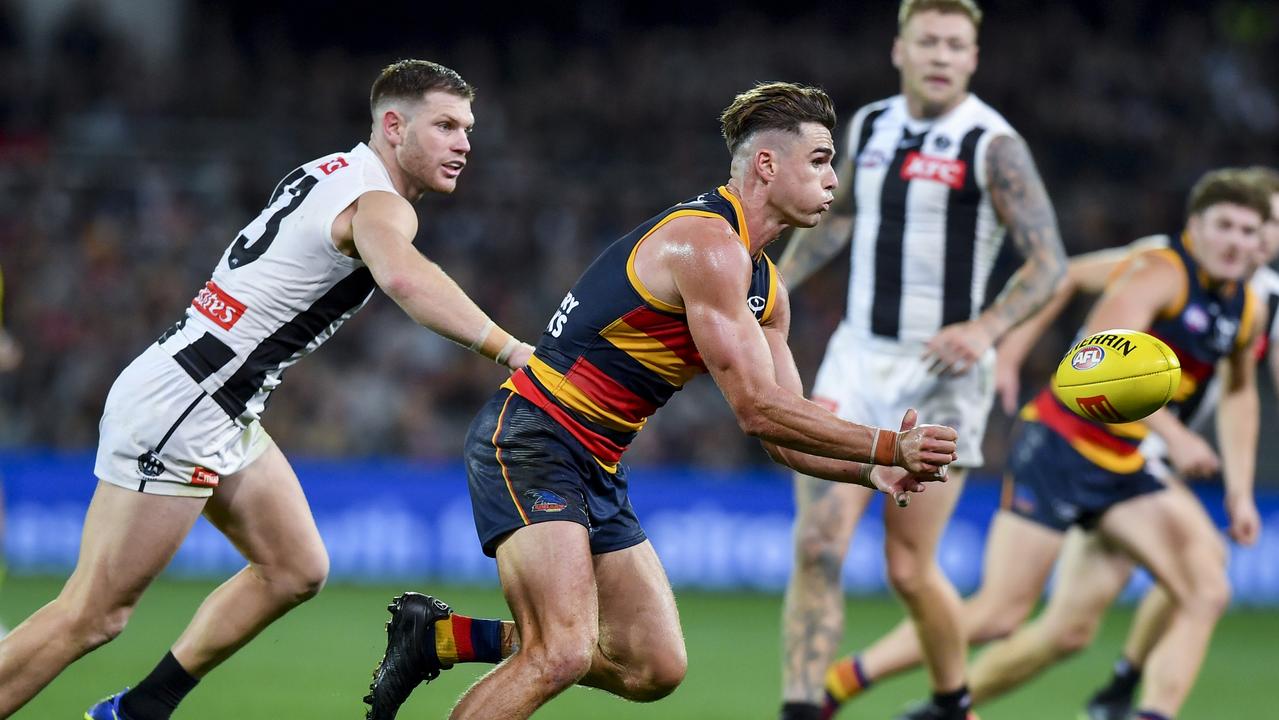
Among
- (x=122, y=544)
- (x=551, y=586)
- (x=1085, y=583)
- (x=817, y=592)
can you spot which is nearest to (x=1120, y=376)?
(x=817, y=592)

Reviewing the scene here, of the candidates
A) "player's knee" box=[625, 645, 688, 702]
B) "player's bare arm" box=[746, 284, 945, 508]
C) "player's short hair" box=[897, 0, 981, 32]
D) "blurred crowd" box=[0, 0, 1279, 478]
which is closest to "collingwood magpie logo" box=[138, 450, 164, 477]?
"player's knee" box=[625, 645, 688, 702]

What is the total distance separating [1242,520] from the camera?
7469mm

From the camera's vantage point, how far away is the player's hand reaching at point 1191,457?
7.07 metres

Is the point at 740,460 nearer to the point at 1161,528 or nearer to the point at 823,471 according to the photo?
the point at 1161,528

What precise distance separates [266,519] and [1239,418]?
492cm

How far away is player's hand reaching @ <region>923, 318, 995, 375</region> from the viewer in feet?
21.1

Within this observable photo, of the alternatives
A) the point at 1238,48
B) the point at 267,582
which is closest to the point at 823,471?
the point at 267,582

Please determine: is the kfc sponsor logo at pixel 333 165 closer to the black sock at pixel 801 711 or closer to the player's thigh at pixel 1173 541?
the black sock at pixel 801 711

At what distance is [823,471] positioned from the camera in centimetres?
506

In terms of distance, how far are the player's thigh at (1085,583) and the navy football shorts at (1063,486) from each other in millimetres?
232

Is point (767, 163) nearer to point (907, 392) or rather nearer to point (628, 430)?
point (628, 430)

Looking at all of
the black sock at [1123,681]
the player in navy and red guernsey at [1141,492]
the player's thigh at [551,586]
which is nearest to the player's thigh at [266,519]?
the player's thigh at [551,586]

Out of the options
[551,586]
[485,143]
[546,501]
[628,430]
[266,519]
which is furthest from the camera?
[485,143]

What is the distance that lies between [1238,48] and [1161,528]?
1374cm
